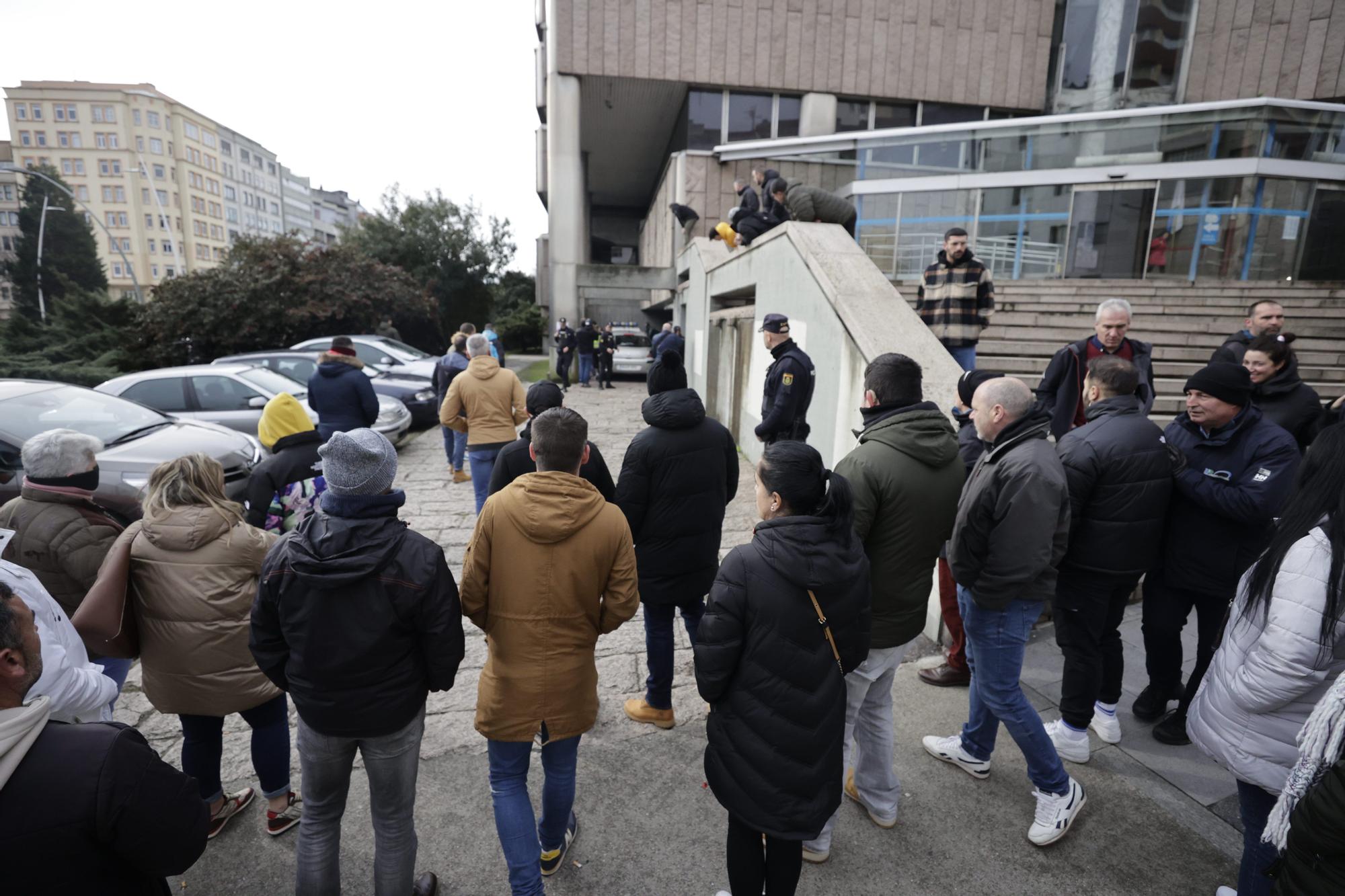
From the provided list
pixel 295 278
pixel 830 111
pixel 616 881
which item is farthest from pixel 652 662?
pixel 830 111

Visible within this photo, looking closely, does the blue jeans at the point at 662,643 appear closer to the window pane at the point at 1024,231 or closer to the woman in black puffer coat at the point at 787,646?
the woman in black puffer coat at the point at 787,646

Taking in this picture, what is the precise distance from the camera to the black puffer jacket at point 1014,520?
2.69 metres

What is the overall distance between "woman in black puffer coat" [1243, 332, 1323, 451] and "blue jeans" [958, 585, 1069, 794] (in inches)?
106

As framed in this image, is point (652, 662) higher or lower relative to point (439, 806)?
higher

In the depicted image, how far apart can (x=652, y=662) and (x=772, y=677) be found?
1555 mm

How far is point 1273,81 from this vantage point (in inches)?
769

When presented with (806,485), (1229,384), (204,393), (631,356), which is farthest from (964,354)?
(631,356)

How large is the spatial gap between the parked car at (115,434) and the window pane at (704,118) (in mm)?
17287

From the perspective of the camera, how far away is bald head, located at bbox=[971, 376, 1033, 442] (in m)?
2.79

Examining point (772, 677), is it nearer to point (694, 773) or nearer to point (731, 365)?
point (694, 773)

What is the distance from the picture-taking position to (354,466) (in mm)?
2086

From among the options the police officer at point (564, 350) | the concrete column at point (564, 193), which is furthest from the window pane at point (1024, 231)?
the concrete column at point (564, 193)

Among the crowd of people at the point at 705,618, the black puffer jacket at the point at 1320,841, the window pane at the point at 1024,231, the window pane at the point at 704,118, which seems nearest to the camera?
the black puffer jacket at the point at 1320,841

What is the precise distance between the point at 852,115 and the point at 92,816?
78.7 ft
